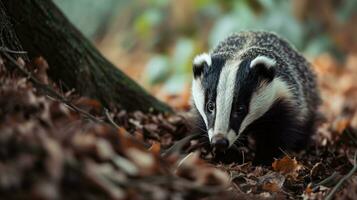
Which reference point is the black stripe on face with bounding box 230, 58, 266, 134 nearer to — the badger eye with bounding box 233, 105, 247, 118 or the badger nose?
the badger eye with bounding box 233, 105, 247, 118

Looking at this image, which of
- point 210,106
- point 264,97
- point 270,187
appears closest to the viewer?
point 270,187

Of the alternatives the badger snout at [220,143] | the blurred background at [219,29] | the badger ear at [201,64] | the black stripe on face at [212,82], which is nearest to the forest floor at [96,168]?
the badger snout at [220,143]

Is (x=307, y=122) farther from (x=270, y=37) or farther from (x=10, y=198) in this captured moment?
(x=10, y=198)

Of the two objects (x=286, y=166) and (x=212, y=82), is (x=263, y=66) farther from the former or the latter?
(x=286, y=166)

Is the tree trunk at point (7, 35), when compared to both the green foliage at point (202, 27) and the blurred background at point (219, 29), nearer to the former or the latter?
the blurred background at point (219, 29)

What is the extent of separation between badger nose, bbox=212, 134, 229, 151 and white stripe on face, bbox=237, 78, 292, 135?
15.9 inches

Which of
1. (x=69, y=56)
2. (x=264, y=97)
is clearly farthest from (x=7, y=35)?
(x=264, y=97)

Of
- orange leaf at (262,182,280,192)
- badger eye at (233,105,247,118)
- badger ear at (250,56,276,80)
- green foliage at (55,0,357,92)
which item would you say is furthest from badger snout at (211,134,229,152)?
green foliage at (55,0,357,92)

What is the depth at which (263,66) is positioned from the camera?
4.51 metres

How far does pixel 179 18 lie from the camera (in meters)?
10.4

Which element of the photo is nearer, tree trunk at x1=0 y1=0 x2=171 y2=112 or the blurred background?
tree trunk at x1=0 y1=0 x2=171 y2=112

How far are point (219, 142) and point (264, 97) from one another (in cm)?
90

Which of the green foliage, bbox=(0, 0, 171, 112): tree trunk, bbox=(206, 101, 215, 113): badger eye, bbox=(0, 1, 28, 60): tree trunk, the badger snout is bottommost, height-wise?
the badger snout

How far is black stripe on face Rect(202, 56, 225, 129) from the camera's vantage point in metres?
4.29
